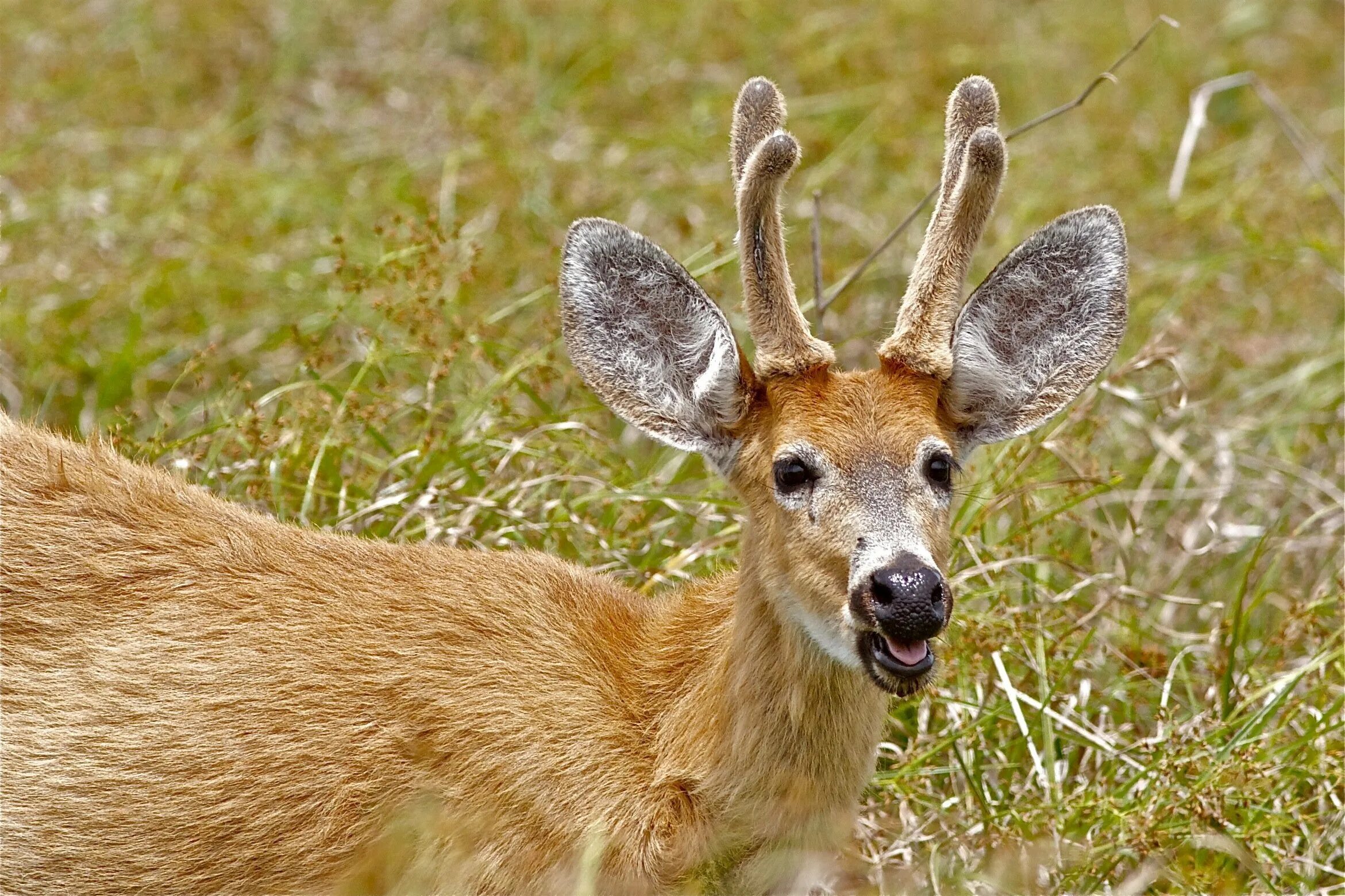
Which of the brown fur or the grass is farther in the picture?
the grass

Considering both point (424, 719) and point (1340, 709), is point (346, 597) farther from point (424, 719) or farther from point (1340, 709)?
point (1340, 709)

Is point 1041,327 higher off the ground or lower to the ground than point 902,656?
higher

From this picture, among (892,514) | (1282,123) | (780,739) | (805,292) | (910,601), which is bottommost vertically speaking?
(780,739)

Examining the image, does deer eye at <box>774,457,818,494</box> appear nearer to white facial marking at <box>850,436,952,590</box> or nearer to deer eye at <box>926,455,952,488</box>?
white facial marking at <box>850,436,952,590</box>

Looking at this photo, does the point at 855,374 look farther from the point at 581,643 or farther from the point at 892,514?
the point at 581,643

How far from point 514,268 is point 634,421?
3021 millimetres

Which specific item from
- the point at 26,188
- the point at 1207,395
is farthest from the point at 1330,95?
the point at 26,188

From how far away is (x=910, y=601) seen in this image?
371 cm

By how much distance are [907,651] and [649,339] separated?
1.01 m

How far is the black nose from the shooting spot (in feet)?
12.2

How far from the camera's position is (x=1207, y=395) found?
718 centimetres

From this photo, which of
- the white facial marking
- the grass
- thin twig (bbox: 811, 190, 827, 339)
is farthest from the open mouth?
thin twig (bbox: 811, 190, 827, 339)

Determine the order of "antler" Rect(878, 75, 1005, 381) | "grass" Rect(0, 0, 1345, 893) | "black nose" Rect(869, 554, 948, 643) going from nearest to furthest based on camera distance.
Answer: "black nose" Rect(869, 554, 948, 643)
"antler" Rect(878, 75, 1005, 381)
"grass" Rect(0, 0, 1345, 893)

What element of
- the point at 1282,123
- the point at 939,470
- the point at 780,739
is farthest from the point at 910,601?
the point at 1282,123
